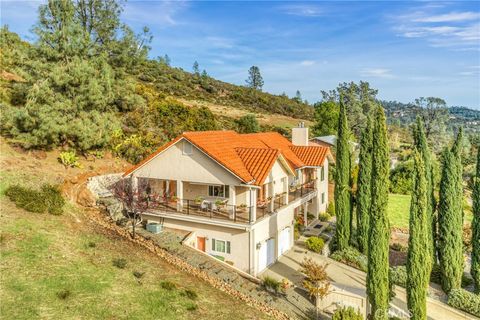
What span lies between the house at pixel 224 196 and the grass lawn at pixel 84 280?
3.94 m

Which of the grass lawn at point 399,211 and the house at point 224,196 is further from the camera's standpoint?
the grass lawn at point 399,211

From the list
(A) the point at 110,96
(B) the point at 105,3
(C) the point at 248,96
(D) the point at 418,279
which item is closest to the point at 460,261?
(D) the point at 418,279

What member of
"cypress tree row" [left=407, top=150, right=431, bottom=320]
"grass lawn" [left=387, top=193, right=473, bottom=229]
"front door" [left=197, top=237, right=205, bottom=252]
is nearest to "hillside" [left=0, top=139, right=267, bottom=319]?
"front door" [left=197, top=237, right=205, bottom=252]

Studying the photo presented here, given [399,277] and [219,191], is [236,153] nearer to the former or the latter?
[219,191]

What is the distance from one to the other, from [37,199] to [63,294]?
9.35 m

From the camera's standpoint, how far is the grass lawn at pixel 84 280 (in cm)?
1455

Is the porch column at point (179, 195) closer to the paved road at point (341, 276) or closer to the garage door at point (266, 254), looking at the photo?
the garage door at point (266, 254)

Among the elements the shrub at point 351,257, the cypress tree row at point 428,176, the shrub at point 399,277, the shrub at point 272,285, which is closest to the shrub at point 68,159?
the shrub at point 272,285

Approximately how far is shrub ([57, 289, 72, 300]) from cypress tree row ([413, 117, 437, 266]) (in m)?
21.0

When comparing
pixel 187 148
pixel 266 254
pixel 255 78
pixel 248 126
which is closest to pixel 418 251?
pixel 266 254

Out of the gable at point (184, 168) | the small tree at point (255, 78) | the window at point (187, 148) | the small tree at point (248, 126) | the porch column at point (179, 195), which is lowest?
the porch column at point (179, 195)

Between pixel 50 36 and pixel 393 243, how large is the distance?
33667 mm

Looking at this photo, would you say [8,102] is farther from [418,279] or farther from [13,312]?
[418,279]

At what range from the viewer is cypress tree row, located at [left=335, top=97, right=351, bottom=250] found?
27203mm
